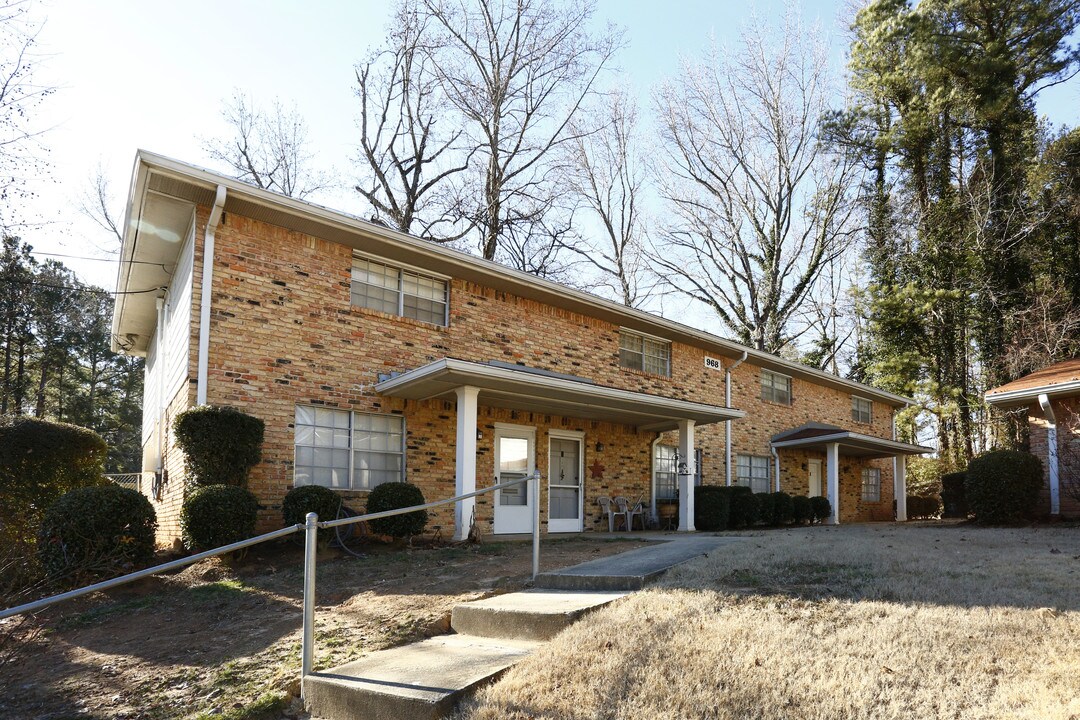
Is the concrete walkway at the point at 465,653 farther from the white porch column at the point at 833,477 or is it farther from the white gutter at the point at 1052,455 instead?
the white porch column at the point at 833,477

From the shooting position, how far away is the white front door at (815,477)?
21594 millimetres

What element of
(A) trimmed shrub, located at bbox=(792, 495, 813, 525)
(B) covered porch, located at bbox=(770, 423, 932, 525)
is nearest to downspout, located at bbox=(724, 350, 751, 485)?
(A) trimmed shrub, located at bbox=(792, 495, 813, 525)

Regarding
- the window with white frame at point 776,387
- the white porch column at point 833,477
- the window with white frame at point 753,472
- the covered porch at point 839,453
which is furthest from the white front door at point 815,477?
the window with white frame at point 753,472

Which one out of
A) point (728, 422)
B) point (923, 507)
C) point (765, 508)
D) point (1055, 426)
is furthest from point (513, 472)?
point (923, 507)

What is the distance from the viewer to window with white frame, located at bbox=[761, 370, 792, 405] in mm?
20183

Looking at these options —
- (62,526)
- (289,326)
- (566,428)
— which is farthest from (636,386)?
(62,526)

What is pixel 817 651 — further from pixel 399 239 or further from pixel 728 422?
pixel 728 422

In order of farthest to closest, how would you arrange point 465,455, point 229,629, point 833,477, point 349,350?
point 833,477, point 349,350, point 465,455, point 229,629

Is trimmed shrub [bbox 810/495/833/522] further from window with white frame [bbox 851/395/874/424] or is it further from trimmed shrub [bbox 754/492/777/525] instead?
window with white frame [bbox 851/395/874/424]

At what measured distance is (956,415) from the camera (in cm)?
2400

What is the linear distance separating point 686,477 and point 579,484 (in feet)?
7.36

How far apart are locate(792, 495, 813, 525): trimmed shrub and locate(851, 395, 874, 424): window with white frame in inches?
268

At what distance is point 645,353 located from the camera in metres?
16.6

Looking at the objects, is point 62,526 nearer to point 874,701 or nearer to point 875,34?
point 874,701
